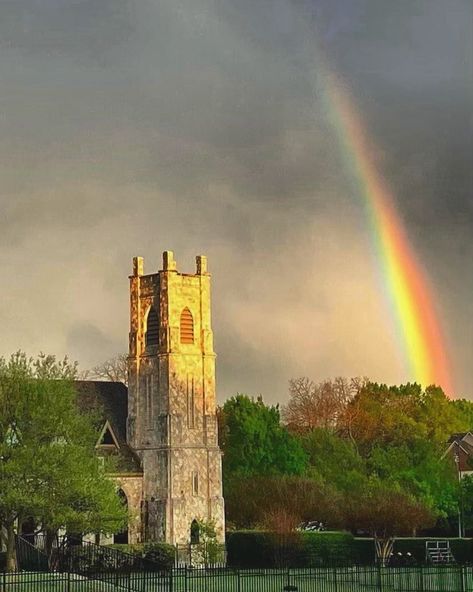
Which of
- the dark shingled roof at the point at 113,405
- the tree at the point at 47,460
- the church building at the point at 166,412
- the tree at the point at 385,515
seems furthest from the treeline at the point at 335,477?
the tree at the point at 47,460

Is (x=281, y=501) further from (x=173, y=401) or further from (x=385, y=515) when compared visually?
(x=173, y=401)

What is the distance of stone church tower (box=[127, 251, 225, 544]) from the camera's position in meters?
74.8

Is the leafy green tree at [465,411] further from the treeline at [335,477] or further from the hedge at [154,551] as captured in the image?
the hedge at [154,551]

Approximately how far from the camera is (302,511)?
73.1 m

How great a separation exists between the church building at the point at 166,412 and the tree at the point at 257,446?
6.83m

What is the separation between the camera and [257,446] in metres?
84.6

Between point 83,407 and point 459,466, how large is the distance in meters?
48.8

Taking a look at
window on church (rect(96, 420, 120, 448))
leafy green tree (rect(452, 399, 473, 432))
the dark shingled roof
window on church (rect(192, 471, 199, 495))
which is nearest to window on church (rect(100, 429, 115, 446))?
window on church (rect(96, 420, 120, 448))

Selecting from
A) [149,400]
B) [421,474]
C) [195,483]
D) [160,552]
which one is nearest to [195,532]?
[195,483]

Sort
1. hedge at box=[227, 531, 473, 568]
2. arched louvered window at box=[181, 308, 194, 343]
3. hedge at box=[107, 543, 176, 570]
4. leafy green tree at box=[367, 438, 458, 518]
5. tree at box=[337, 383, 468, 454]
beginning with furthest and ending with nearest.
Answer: tree at box=[337, 383, 468, 454], leafy green tree at box=[367, 438, 458, 518], arched louvered window at box=[181, 308, 194, 343], hedge at box=[107, 543, 176, 570], hedge at box=[227, 531, 473, 568]

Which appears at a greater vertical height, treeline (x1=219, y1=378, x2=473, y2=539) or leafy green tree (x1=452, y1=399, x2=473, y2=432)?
leafy green tree (x1=452, y1=399, x2=473, y2=432)

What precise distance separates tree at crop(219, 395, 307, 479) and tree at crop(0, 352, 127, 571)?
28.2m

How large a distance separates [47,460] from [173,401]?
79.7 feet

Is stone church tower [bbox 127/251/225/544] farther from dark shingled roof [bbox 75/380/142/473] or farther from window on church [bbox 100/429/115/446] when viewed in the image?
window on church [bbox 100/429/115/446]
